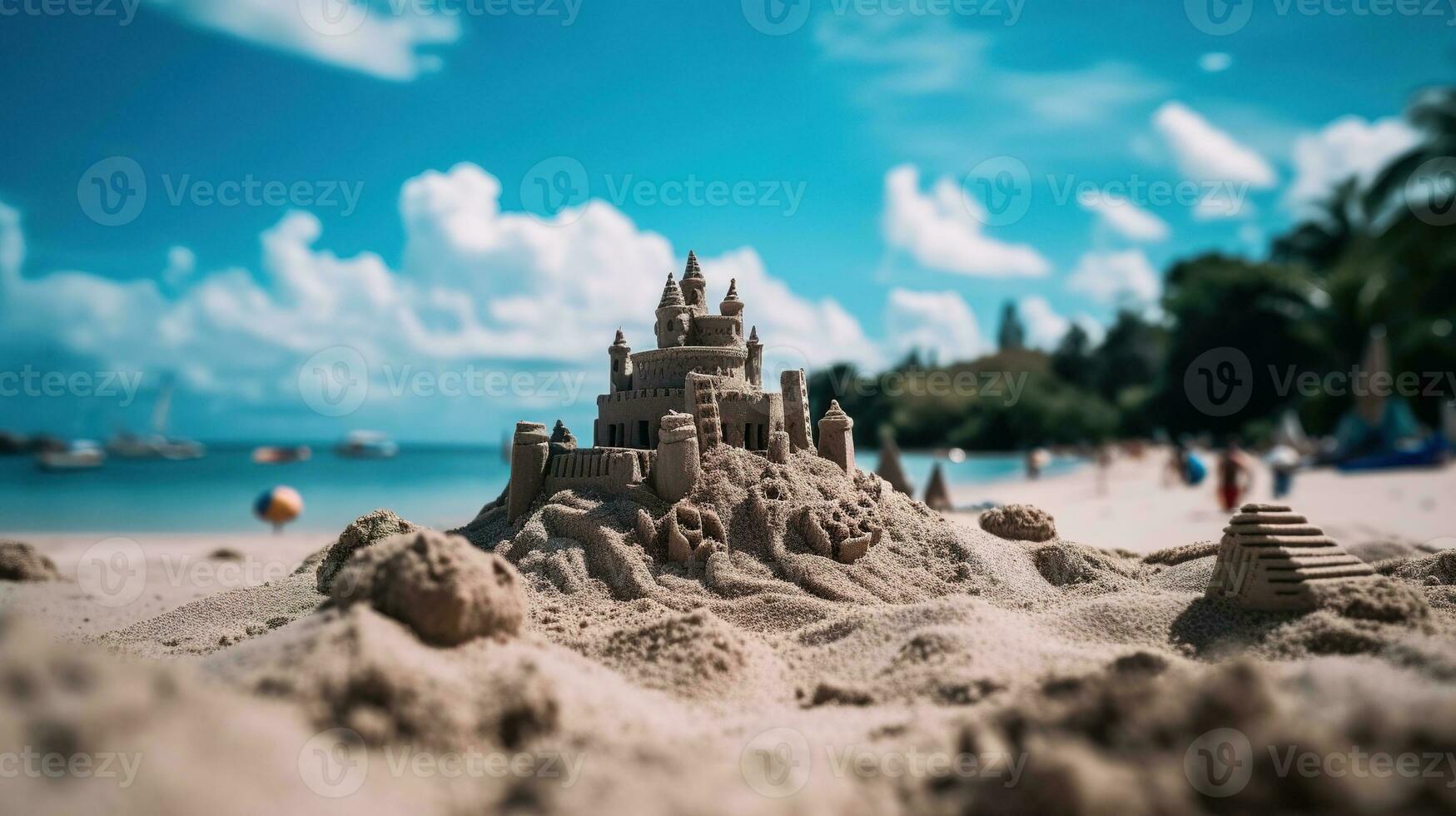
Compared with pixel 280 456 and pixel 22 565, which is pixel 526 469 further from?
pixel 280 456

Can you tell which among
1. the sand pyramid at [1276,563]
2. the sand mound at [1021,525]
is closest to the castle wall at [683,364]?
the sand mound at [1021,525]

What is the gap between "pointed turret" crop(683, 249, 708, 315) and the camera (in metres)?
12.2

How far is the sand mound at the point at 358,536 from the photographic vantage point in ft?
32.2

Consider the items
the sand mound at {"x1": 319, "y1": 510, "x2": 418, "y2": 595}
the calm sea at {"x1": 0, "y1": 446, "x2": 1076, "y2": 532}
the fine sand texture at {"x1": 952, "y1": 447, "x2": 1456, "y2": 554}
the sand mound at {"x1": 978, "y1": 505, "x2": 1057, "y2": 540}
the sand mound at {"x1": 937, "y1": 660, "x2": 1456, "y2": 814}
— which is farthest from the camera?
the calm sea at {"x1": 0, "y1": 446, "x2": 1076, "y2": 532}

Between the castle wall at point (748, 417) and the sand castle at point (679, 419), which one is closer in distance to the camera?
the sand castle at point (679, 419)

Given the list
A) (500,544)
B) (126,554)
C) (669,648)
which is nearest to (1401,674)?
(669,648)

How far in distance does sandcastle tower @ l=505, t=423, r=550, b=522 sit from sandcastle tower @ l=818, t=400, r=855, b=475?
3.95 meters

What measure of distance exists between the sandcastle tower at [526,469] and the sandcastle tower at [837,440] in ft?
12.9

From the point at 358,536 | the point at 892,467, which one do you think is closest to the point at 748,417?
the point at 358,536

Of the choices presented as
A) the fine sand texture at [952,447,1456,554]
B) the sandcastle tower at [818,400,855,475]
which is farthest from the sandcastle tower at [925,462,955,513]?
the sandcastle tower at [818,400,855,475]

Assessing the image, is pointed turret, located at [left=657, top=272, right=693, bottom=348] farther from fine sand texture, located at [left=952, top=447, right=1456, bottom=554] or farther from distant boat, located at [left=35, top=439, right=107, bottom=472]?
distant boat, located at [left=35, top=439, right=107, bottom=472]

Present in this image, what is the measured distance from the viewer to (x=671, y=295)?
11.9 metres

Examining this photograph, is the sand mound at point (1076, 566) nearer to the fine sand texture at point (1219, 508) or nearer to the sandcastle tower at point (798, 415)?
the fine sand texture at point (1219, 508)

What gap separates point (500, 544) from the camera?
33.0 feet
